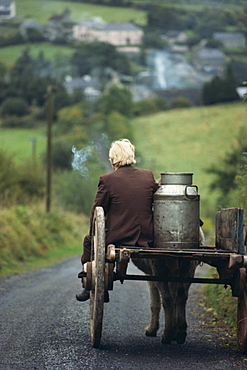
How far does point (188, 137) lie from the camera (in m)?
A: 73.9

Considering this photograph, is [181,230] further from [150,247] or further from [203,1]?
[203,1]

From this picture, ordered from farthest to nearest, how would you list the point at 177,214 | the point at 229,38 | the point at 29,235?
the point at 229,38 < the point at 29,235 < the point at 177,214

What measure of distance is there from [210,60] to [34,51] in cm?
3662

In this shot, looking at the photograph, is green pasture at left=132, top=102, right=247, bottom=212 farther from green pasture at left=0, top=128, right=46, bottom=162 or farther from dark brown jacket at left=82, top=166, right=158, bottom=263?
dark brown jacket at left=82, top=166, right=158, bottom=263

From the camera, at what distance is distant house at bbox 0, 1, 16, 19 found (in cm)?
15523

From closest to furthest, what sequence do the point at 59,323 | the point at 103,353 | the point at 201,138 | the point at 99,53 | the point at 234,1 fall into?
the point at 103,353
the point at 59,323
the point at 201,138
the point at 99,53
the point at 234,1

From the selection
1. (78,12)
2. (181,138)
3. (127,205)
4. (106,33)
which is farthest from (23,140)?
(78,12)

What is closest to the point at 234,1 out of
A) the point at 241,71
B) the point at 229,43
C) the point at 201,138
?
the point at 229,43

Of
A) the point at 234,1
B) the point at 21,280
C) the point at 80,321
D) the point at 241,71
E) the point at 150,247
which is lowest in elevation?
the point at 21,280

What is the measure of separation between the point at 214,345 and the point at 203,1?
535 ft

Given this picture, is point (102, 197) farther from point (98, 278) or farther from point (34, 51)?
point (34, 51)

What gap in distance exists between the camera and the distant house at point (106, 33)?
145000 mm

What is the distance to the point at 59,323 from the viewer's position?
8.14m

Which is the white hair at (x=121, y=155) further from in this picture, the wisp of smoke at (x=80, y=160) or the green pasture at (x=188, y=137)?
the green pasture at (x=188, y=137)
